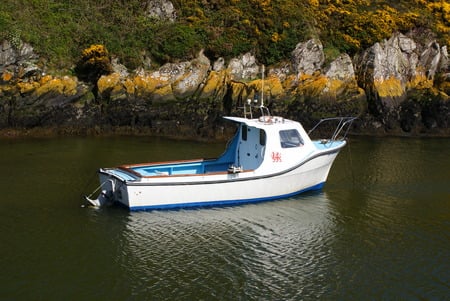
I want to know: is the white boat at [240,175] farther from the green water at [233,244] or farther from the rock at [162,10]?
the rock at [162,10]

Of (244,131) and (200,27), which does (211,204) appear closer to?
(244,131)

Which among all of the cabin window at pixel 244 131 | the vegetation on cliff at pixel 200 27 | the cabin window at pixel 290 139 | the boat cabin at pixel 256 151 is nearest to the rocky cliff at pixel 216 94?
the vegetation on cliff at pixel 200 27

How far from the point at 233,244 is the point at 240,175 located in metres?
3.53

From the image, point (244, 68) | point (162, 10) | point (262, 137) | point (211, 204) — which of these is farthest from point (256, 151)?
point (162, 10)

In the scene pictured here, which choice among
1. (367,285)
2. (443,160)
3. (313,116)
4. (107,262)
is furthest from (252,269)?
(313,116)

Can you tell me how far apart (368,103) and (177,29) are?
12857 millimetres

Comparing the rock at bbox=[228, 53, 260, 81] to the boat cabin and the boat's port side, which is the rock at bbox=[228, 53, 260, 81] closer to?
the boat's port side

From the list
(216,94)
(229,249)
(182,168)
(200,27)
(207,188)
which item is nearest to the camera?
(229,249)

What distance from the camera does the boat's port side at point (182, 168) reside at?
765 inches

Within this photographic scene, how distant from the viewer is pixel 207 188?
17.9 meters

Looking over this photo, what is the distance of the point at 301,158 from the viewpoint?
62.8 ft

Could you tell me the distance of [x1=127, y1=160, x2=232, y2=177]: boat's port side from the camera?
19.4 m

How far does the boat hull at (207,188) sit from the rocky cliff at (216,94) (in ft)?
39.7

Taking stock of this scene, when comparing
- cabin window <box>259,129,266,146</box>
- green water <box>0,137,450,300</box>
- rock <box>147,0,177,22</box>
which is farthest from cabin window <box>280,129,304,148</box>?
rock <box>147,0,177,22</box>
